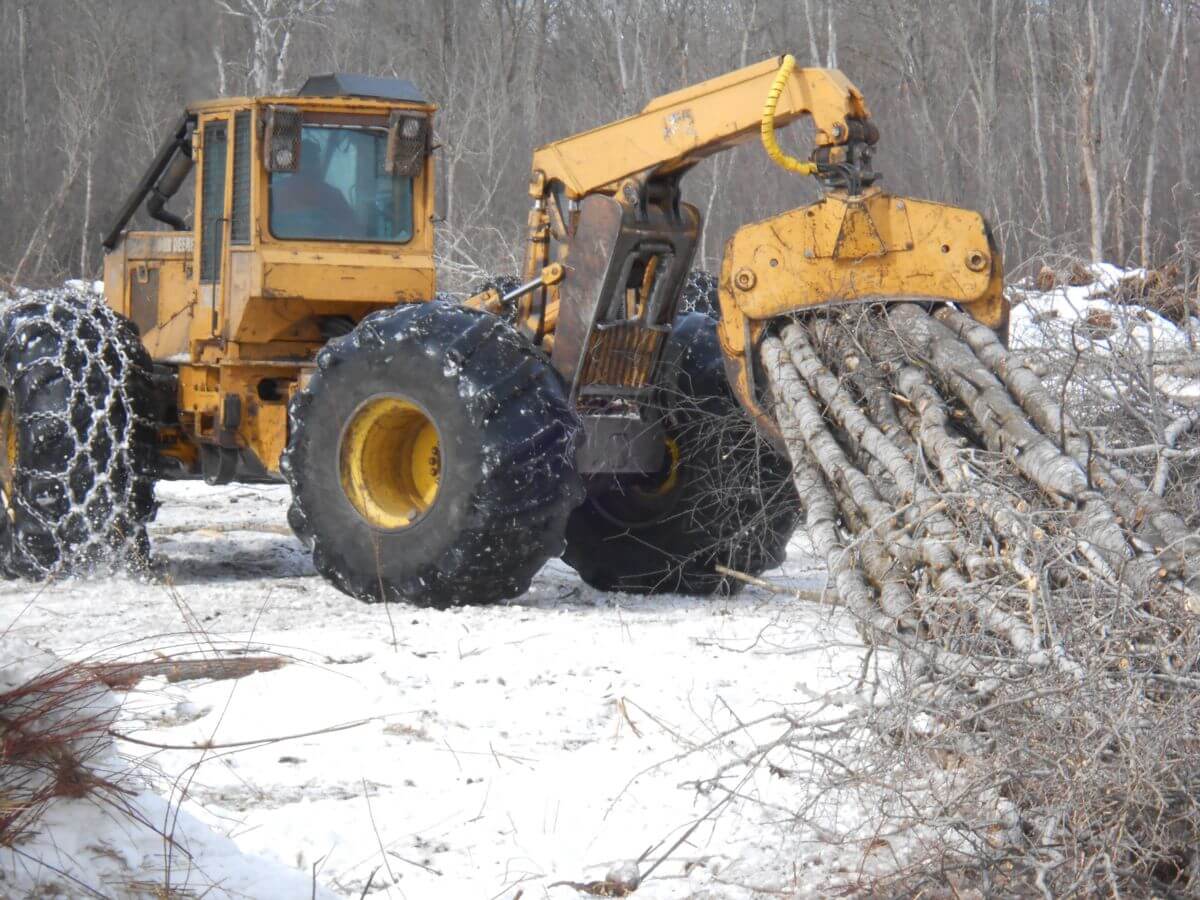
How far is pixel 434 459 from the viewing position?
23.3 ft

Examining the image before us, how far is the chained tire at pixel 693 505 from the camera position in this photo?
281 inches

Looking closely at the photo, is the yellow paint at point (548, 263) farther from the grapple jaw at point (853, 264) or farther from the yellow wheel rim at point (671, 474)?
the yellow wheel rim at point (671, 474)

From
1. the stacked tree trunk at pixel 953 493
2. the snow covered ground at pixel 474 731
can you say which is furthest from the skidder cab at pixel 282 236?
the stacked tree trunk at pixel 953 493

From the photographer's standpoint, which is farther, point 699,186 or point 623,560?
point 699,186

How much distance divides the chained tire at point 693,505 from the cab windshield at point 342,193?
5.13ft

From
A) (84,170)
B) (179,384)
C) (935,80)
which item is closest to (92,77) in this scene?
(84,170)

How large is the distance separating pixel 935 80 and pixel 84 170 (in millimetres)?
15862

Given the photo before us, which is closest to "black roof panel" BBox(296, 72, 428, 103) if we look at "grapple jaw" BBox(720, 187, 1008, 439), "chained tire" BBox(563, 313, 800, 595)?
"chained tire" BBox(563, 313, 800, 595)

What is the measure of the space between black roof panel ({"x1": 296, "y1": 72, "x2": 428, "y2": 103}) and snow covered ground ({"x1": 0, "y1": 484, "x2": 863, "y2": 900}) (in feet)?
8.25

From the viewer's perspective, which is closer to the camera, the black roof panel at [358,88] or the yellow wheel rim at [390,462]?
the yellow wheel rim at [390,462]

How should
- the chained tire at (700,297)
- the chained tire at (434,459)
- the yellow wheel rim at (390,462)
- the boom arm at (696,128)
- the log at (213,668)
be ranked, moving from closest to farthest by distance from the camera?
the log at (213,668) → the boom arm at (696,128) → the chained tire at (434,459) → the yellow wheel rim at (390,462) → the chained tire at (700,297)

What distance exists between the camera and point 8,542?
769 centimetres

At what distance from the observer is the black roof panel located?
789 centimetres

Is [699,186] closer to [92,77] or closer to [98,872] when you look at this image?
[92,77]
